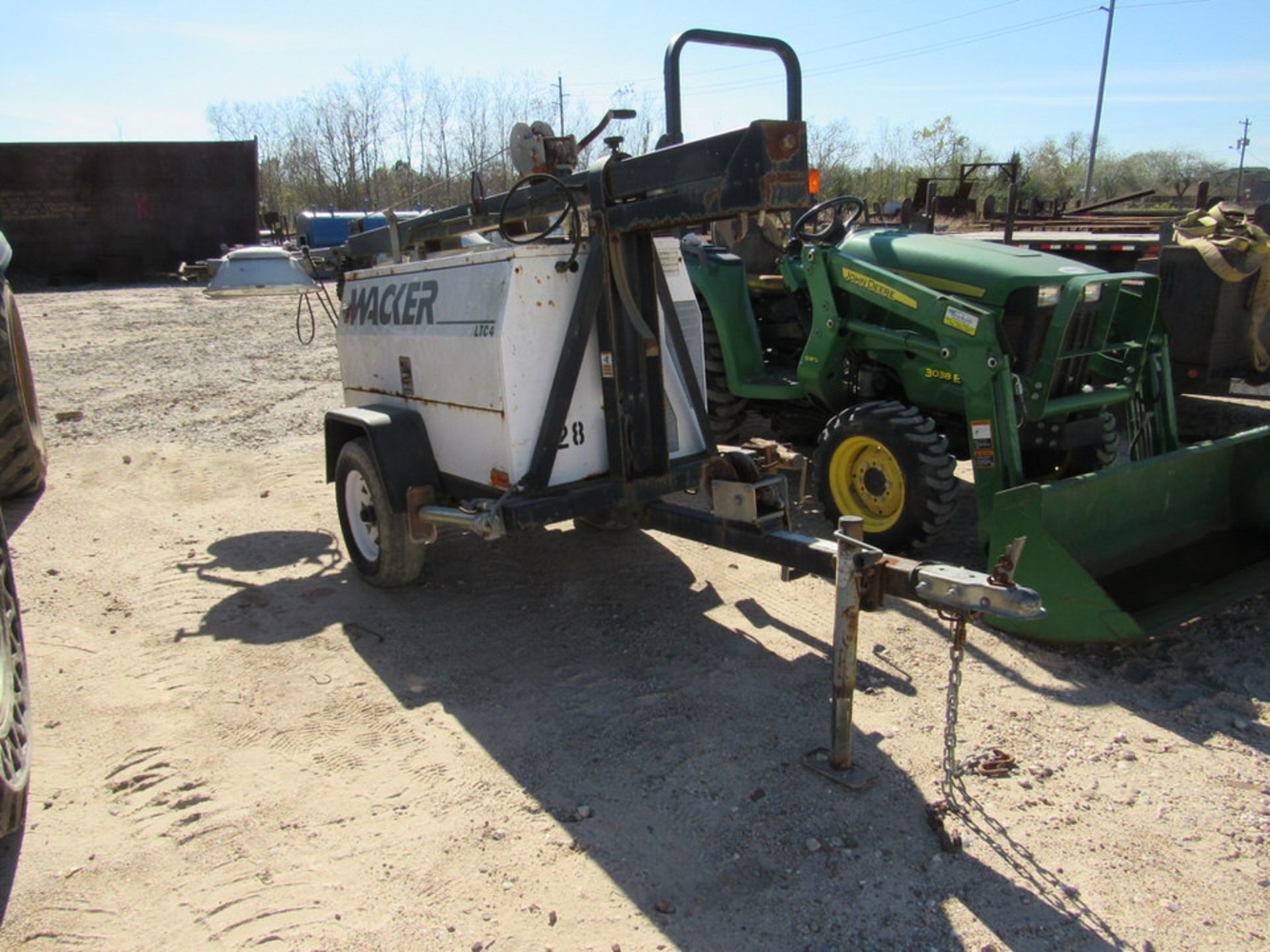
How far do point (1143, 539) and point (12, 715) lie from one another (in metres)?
4.78

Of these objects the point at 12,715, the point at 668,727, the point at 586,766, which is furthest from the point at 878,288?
the point at 12,715

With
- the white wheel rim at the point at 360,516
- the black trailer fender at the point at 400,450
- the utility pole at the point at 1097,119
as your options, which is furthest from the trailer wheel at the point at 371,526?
the utility pole at the point at 1097,119

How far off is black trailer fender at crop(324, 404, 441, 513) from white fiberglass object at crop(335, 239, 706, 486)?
7cm

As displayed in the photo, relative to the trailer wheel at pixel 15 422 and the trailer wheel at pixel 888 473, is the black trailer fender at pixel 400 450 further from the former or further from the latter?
the trailer wheel at pixel 15 422

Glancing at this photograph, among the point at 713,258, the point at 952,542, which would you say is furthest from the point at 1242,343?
the point at 713,258

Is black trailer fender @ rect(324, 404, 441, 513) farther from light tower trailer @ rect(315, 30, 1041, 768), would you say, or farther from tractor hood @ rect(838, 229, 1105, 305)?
tractor hood @ rect(838, 229, 1105, 305)

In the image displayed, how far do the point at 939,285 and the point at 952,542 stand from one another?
150cm

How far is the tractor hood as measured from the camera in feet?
16.7

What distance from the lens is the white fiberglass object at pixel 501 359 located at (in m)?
3.92

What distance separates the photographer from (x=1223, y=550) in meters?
4.71

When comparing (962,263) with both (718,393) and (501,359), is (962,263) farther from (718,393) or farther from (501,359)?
(501,359)

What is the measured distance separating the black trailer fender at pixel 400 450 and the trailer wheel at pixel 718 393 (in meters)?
2.67

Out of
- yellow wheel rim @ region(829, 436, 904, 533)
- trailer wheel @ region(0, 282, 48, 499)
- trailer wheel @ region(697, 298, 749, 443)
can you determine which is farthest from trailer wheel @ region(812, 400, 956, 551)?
trailer wheel @ region(0, 282, 48, 499)

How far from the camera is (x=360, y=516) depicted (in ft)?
16.6
